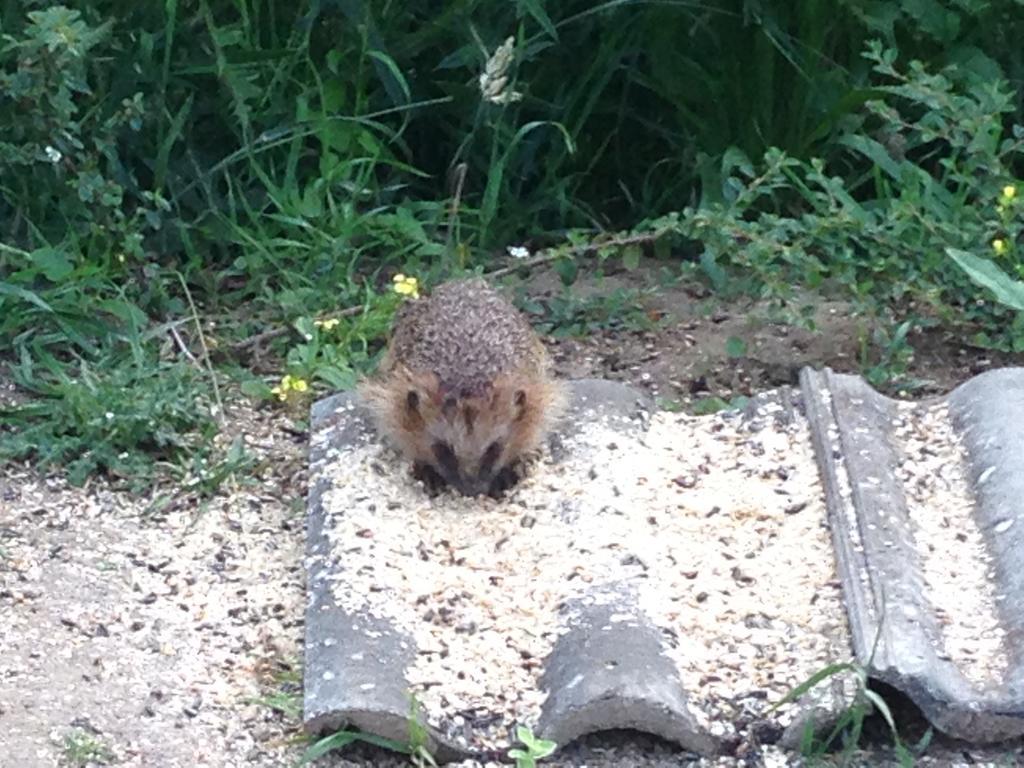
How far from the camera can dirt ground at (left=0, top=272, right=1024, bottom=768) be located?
403 centimetres

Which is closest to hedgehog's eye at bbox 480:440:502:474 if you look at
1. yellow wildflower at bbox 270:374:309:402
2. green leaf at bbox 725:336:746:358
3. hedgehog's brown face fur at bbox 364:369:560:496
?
hedgehog's brown face fur at bbox 364:369:560:496

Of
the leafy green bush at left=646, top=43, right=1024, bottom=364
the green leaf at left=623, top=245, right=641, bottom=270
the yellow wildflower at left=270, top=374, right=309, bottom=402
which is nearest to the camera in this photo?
the yellow wildflower at left=270, top=374, right=309, bottom=402

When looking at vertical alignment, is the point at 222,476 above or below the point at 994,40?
below

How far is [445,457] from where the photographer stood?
4.96m

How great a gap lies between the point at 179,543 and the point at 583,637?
52.5 inches

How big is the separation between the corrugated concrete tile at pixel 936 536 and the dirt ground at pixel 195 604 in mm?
148

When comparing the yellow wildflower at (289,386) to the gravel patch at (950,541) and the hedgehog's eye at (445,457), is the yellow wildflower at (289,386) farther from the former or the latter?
the gravel patch at (950,541)

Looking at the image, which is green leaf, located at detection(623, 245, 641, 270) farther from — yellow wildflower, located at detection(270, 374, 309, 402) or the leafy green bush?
yellow wildflower, located at detection(270, 374, 309, 402)

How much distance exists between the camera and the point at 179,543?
16.4 ft

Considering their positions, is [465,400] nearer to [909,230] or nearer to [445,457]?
[445,457]

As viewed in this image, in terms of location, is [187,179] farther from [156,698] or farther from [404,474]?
[156,698]

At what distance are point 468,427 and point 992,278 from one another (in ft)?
5.25

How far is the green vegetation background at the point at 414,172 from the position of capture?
19.3 feet

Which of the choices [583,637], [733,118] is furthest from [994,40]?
[583,637]
